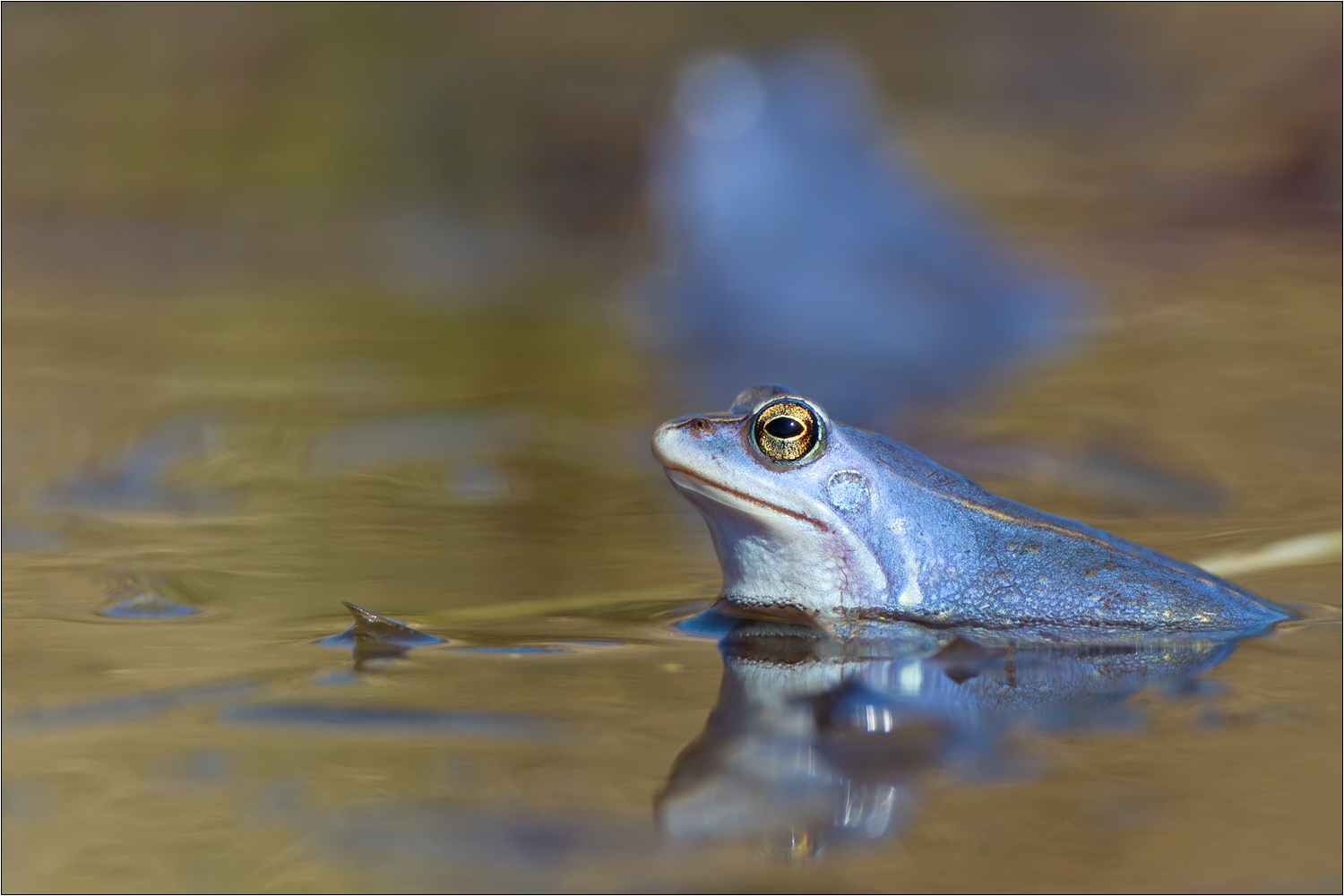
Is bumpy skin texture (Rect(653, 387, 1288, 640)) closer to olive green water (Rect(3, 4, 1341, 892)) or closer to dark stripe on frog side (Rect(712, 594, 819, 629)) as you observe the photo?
dark stripe on frog side (Rect(712, 594, 819, 629))

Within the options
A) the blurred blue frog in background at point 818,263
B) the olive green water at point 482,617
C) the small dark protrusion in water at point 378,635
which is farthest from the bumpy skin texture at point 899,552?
the blurred blue frog in background at point 818,263

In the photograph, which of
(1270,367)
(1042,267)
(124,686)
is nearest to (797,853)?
(124,686)

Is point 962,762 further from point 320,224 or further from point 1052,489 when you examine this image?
point 320,224

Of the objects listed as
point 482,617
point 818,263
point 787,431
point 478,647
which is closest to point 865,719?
point 787,431

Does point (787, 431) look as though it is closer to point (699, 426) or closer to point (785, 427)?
point (785, 427)

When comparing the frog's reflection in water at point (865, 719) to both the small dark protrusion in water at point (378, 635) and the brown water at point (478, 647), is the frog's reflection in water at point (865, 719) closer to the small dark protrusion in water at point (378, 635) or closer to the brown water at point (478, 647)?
the brown water at point (478, 647)

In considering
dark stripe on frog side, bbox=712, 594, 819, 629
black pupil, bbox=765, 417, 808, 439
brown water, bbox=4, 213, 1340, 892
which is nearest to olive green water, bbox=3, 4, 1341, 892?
brown water, bbox=4, 213, 1340, 892
